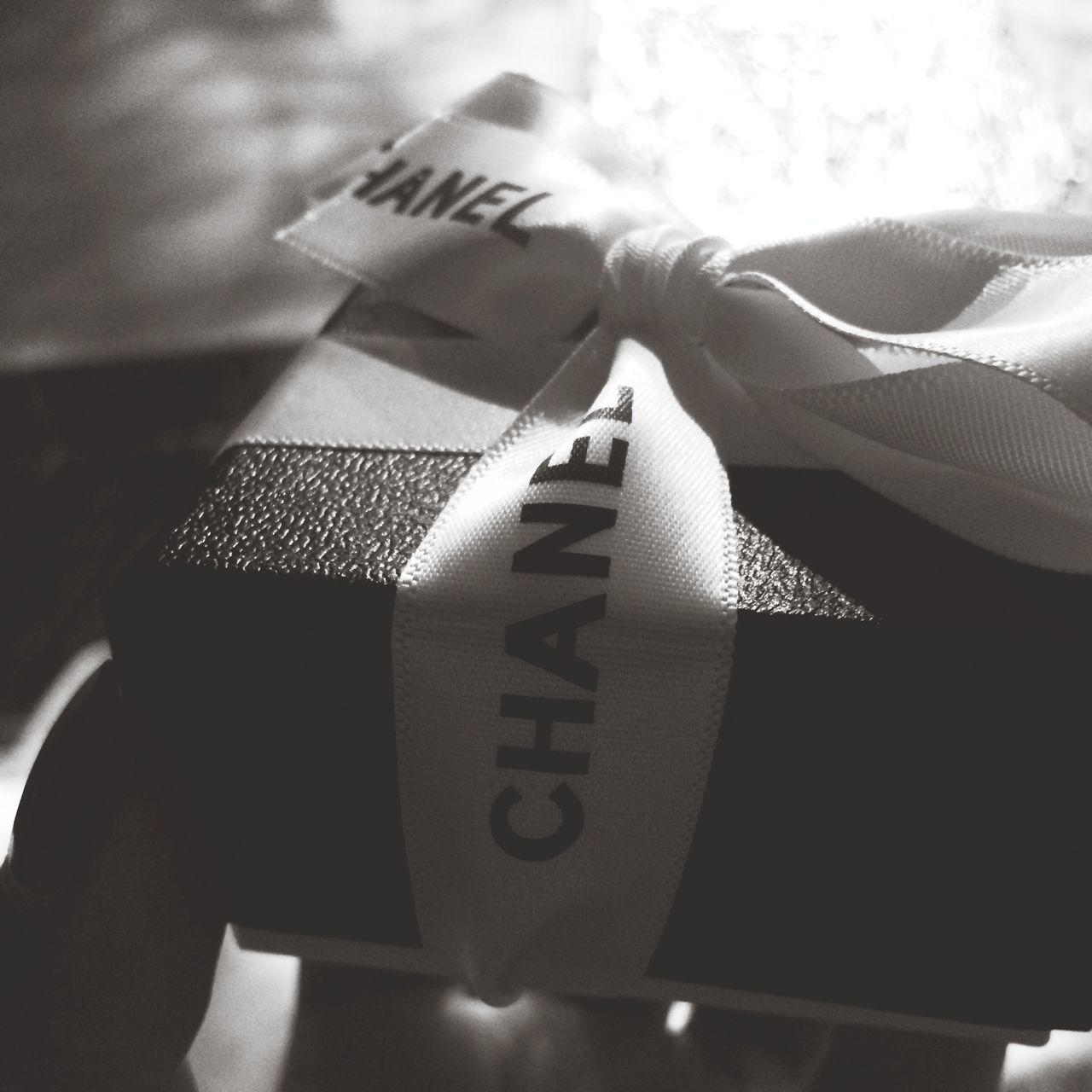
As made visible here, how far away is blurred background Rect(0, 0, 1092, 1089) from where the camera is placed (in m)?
0.47

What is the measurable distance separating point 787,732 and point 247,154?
1.34 ft

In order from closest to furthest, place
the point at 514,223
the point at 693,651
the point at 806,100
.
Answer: the point at 693,651 → the point at 514,223 → the point at 806,100

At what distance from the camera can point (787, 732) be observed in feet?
0.88

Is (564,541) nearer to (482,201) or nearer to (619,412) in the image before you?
(619,412)

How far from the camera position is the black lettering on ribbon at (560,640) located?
26 cm

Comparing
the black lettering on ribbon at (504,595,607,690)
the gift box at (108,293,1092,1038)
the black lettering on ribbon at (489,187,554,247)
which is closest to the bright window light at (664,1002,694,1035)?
the gift box at (108,293,1092,1038)

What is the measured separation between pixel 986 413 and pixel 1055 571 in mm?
41

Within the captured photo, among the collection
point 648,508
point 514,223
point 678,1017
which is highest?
point 514,223

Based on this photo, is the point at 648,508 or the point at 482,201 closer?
the point at 648,508

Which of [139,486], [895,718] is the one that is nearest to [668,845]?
[895,718]

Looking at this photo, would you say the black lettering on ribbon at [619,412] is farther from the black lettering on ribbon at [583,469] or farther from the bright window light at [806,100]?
the bright window light at [806,100]

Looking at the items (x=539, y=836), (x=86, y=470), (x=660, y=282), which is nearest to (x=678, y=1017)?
(x=539, y=836)

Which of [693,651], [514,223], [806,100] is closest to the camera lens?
[693,651]

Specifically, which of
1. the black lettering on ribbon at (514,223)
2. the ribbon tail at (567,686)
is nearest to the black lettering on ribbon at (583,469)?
the ribbon tail at (567,686)
